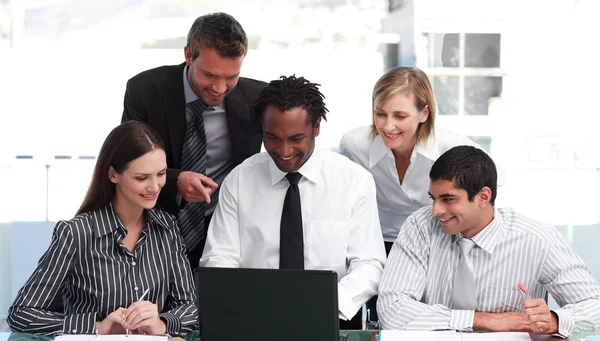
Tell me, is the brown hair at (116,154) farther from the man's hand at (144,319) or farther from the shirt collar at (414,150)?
the shirt collar at (414,150)

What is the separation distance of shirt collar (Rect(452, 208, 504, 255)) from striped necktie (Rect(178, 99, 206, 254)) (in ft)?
2.99

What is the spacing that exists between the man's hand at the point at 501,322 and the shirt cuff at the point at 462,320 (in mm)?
15

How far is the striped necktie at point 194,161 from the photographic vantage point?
2795 mm

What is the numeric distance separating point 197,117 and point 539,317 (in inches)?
52.0

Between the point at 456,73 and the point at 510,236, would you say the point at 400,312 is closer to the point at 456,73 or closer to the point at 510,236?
the point at 510,236

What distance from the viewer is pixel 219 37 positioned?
2.60 m

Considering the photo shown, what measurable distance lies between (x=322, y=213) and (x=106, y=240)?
0.66 m

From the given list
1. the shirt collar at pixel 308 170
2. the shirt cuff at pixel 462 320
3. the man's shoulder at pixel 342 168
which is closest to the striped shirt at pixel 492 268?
the shirt cuff at pixel 462 320

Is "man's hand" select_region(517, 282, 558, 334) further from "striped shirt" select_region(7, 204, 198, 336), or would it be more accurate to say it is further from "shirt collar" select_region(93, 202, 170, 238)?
"shirt collar" select_region(93, 202, 170, 238)

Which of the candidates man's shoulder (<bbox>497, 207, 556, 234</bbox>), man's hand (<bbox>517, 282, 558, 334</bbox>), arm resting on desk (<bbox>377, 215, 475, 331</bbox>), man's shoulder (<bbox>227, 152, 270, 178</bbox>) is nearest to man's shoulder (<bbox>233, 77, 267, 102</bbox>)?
man's shoulder (<bbox>227, 152, 270, 178</bbox>)

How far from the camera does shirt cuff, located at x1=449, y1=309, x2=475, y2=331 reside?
85.7 inches

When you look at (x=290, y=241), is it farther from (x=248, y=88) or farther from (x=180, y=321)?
(x=248, y=88)

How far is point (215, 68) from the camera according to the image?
2.62 metres

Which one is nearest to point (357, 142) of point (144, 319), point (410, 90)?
point (410, 90)
